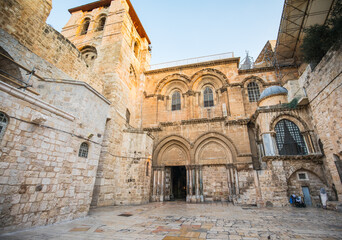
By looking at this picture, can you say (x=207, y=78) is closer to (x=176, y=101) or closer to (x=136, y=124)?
(x=176, y=101)

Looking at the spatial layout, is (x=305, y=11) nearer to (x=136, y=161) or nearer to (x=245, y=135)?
(x=245, y=135)

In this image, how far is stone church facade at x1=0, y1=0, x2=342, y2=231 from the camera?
5000 mm

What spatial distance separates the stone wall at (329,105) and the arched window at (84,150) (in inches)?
473

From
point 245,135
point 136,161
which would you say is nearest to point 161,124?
point 136,161

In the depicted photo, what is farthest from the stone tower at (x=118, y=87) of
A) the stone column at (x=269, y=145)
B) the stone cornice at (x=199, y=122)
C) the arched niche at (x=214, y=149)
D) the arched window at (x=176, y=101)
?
the stone column at (x=269, y=145)

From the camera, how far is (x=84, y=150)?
6.74m

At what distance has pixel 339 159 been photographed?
8.58 metres

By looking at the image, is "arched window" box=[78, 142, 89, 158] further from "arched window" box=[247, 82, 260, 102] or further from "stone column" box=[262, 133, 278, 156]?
"arched window" box=[247, 82, 260, 102]

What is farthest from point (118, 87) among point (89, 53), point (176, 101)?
point (176, 101)

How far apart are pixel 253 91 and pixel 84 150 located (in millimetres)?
13940

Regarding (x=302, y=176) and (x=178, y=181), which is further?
(x=178, y=181)

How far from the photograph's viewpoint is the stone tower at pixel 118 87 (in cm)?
1026

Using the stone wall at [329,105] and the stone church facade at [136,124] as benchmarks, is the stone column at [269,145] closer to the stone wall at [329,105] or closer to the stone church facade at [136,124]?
the stone church facade at [136,124]

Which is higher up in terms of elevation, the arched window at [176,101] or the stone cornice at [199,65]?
the stone cornice at [199,65]
